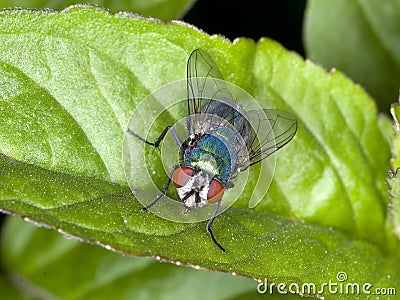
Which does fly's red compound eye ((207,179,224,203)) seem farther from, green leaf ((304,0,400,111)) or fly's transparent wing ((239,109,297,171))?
green leaf ((304,0,400,111))

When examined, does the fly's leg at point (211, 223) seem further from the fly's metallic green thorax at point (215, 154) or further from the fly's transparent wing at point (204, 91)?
the fly's transparent wing at point (204, 91)

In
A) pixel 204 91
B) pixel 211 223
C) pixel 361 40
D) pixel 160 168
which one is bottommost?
pixel 211 223

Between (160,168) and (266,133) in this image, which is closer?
(160,168)

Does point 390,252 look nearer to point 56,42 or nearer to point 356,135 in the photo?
point 356,135

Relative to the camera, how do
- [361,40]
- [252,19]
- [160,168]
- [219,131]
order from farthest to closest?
[252,19] < [361,40] < [219,131] < [160,168]

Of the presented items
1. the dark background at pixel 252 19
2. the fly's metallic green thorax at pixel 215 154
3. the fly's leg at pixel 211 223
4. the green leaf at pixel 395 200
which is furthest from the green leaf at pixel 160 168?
the dark background at pixel 252 19

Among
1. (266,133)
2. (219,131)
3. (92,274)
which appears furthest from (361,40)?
(92,274)

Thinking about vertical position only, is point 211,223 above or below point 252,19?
below

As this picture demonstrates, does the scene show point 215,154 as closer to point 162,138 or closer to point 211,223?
point 162,138
